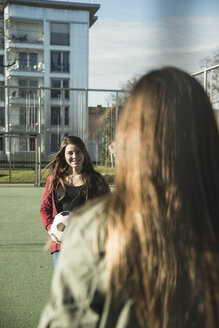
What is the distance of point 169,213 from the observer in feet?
3.21

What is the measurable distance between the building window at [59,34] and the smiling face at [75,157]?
127 ft

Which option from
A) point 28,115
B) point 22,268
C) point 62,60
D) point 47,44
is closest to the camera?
point 22,268

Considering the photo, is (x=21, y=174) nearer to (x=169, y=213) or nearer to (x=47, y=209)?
(x=47, y=209)

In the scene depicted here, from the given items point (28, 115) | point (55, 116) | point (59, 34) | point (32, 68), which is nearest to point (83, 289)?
point (55, 116)

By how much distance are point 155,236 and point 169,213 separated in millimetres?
63

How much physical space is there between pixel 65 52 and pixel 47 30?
264cm

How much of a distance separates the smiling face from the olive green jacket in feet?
9.12

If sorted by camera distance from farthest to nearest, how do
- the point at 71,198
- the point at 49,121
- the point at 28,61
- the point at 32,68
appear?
the point at 28,61
the point at 32,68
the point at 49,121
the point at 71,198

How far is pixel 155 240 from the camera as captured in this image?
3.21 feet

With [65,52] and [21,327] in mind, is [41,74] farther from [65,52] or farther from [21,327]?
[21,327]

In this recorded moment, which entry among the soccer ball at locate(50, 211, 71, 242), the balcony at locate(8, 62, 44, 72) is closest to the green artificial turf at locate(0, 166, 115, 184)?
the soccer ball at locate(50, 211, 71, 242)

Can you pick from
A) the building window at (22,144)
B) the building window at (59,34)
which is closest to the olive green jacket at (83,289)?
the building window at (22,144)

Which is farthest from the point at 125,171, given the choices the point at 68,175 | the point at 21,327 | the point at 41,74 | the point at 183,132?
the point at 41,74

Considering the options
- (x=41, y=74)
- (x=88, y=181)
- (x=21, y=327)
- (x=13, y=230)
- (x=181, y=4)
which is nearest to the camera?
(x=181, y=4)
